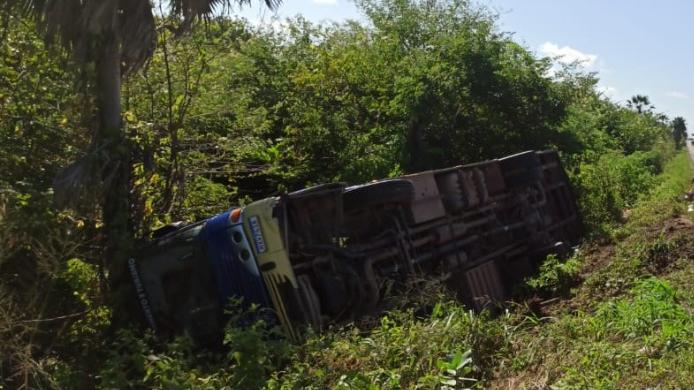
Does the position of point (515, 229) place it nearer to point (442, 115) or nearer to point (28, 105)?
point (442, 115)

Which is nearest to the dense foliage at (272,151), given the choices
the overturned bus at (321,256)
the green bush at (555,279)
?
the green bush at (555,279)

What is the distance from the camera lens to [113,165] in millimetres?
7781

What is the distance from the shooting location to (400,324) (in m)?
6.78

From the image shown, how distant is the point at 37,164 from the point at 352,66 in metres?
8.62

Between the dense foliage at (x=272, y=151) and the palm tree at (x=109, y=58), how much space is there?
0.17 metres

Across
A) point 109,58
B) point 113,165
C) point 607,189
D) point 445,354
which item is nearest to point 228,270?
point 113,165

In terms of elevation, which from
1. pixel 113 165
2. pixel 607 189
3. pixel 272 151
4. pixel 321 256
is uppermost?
pixel 272 151

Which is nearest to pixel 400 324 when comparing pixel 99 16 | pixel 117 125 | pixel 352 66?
pixel 117 125

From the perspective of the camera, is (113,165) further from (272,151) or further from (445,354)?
(272,151)

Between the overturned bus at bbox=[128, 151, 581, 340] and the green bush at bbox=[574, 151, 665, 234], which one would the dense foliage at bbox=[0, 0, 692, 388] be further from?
the overturned bus at bbox=[128, 151, 581, 340]

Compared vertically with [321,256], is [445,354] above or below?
below

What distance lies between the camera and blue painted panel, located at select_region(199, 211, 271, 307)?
6848 millimetres

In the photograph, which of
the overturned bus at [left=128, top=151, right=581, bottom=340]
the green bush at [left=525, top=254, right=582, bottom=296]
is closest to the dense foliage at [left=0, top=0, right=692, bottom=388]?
the green bush at [left=525, top=254, right=582, bottom=296]

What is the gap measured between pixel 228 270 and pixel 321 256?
90 cm
